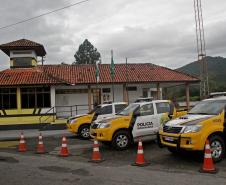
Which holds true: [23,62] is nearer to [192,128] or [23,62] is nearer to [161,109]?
[161,109]

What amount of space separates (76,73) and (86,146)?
17.8 m

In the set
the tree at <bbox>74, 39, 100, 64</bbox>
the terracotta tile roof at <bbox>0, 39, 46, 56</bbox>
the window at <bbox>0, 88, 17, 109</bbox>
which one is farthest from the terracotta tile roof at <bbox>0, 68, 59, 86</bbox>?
the tree at <bbox>74, 39, 100, 64</bbox>

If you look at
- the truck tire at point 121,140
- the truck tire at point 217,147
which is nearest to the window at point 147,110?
the truck tire at point 121,140

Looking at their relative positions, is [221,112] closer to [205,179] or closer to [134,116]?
[205,179]

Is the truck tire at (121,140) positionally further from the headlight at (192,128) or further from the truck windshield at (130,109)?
the headlight at (192,128)

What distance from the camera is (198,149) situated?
1005 cm

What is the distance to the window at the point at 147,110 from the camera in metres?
14.1

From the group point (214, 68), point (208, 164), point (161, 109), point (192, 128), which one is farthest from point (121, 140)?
point (214, 68)

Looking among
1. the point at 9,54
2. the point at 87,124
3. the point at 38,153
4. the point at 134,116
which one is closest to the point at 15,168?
the point at 38,153

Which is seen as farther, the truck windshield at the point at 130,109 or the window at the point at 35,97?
the window at the point at 35,97

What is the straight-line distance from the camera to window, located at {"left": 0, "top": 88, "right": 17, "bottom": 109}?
28.8 m

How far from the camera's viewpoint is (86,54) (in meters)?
94.1

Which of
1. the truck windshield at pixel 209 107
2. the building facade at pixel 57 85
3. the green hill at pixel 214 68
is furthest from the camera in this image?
the green hill at pixel 214 68

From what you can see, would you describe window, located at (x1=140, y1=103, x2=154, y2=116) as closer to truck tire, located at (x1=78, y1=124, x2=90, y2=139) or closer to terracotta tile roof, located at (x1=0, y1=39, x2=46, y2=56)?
truck tire, located at (x1=78, y1=124, x2=90, y2=139)
